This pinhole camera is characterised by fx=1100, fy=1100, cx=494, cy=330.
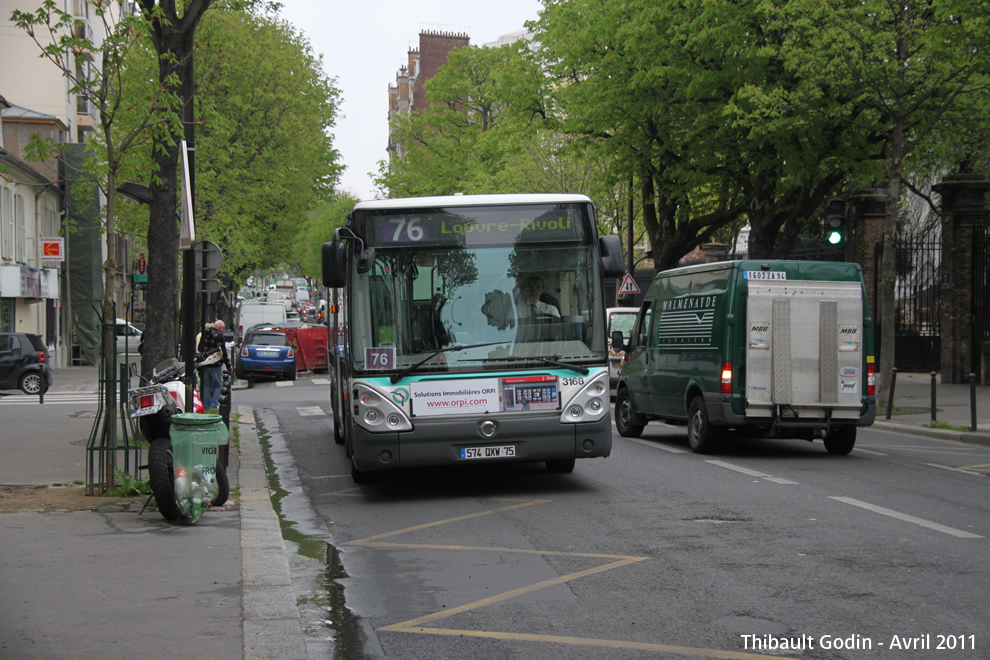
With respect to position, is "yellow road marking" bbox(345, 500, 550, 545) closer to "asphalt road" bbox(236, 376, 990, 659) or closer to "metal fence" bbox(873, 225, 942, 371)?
"asphalt road" bbox(236, 376, 990, 659)

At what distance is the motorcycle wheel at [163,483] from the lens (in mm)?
8734

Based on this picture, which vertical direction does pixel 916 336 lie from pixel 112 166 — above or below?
below

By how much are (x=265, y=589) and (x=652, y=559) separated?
265cm

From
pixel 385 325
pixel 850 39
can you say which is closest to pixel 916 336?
pixel 850 39

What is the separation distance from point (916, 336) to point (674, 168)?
8604 mm

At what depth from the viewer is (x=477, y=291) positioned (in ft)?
34.4

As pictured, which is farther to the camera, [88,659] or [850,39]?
Answer: [850,39]

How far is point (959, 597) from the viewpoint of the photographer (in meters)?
6.34

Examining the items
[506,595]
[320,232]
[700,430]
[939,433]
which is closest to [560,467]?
[700,430]

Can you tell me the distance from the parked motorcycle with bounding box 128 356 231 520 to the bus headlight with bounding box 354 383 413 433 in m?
1.45

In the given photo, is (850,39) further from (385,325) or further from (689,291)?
(385,325)

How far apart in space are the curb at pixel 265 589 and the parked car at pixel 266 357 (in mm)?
25394

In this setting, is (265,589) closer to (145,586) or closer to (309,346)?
(145,586)

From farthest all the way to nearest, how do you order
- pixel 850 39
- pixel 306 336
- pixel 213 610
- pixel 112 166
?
1. pixel 306 336
2. pixel 850 39
3. pixel 112 166
4. pixel 213 610
